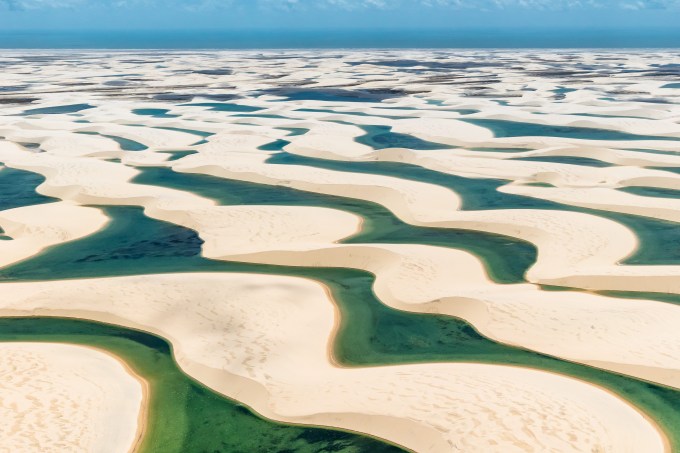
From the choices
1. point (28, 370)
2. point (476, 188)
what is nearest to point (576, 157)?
point (476, 188)

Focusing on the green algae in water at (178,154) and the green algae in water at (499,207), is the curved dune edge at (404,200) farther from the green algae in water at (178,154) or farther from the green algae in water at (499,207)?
the green algae in water at (178,154)

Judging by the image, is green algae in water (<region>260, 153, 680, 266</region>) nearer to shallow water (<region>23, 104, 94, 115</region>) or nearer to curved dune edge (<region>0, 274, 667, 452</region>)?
curved dune edge (<region>0, 274, 667, 452</region>)

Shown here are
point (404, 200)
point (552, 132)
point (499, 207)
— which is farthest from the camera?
point (552, 132)

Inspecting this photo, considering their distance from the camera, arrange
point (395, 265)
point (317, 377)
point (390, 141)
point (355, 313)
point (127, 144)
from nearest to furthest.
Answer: point (317, 377) → point (355, 313) → point (395, 265) → point (390, 141) → point (127, 144)

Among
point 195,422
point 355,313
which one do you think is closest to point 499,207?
point 355,313

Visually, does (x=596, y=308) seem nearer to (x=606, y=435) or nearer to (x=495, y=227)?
(x=606, y=435)

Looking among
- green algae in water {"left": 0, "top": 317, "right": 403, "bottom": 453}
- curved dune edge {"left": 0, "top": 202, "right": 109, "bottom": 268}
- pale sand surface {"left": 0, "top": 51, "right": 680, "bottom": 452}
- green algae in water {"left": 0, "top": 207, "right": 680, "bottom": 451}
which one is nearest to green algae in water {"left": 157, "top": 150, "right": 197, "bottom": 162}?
pale sand surface {"left": 0, "top": 51, "right": 680, "bottom": 452}

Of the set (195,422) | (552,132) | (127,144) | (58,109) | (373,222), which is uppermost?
(195,422)

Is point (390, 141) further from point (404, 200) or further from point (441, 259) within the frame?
point (441, 259)
